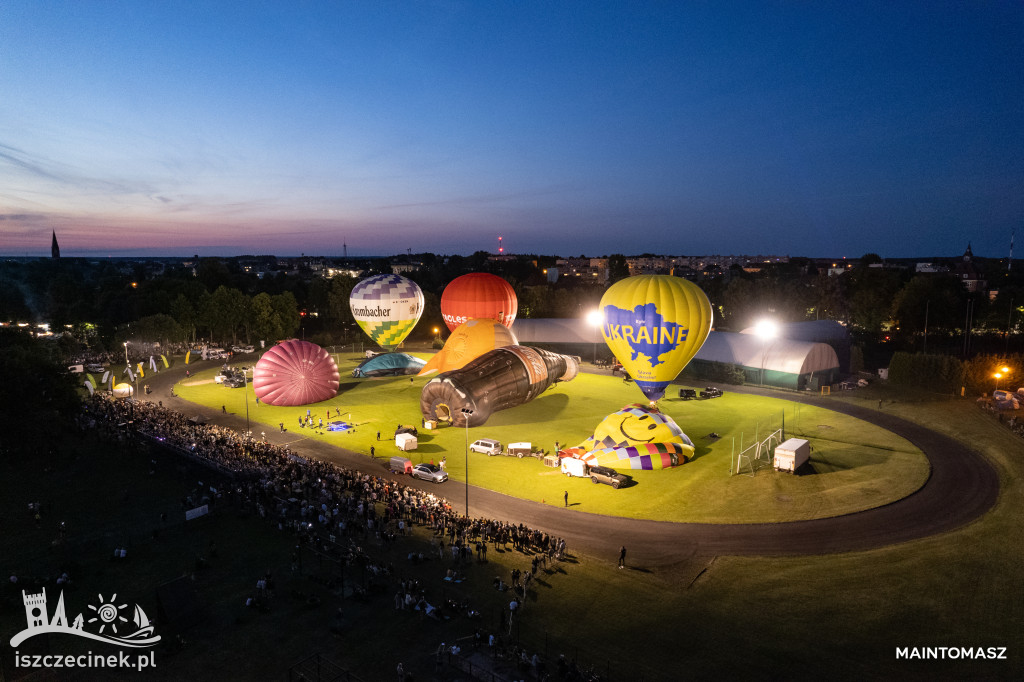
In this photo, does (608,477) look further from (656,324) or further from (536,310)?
(536,310)

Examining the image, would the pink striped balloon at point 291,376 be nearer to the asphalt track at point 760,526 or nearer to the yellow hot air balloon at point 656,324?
the asphalt track at point 760,526

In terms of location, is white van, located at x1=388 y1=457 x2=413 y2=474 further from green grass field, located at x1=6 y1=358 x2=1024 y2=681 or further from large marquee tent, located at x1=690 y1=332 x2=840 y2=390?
large marquee tent, located at x1=690 y1=332 x2=840 y2=390

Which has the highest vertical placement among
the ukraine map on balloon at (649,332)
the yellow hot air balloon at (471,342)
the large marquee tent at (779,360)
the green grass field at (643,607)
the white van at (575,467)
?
the ukraine map on balloon at (649,332)

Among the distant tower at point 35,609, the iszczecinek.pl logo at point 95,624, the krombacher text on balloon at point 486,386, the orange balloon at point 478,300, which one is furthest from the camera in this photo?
the orange balloon at point 478,300

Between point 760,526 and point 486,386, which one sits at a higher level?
point 486,386

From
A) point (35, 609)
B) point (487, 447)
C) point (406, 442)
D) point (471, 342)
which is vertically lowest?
point (487, 447)

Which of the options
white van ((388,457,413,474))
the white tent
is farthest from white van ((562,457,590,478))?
the white tent

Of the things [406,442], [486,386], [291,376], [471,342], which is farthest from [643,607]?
[291,376]

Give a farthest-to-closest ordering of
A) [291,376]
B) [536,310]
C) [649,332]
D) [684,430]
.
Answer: [536,310] < [291,376] < [684,430] < [649,332]

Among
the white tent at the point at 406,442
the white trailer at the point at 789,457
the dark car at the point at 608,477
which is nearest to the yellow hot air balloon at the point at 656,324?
the white trailer at the point at 789,457
